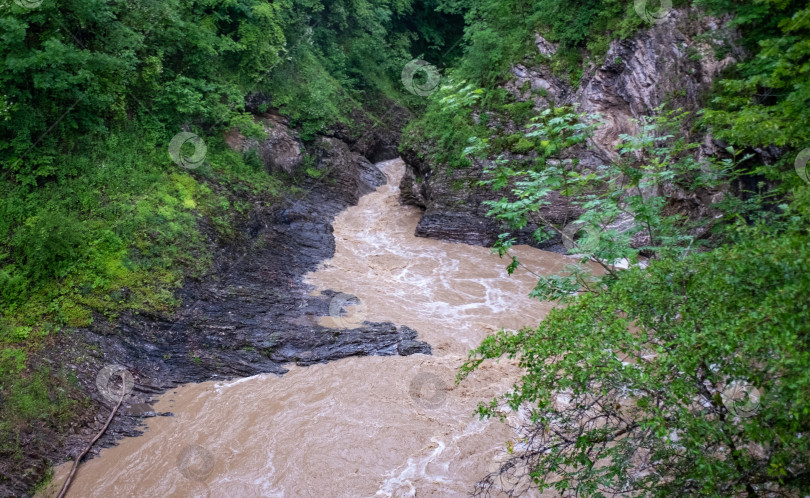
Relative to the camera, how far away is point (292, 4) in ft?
62.4

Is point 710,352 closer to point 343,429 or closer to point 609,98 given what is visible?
point 343,429

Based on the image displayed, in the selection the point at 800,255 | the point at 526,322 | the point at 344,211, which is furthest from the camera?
the point at 344,211

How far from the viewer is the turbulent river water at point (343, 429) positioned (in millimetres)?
6449

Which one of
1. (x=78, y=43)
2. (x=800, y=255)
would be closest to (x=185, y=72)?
(x=78, y=43)

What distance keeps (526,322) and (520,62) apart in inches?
392

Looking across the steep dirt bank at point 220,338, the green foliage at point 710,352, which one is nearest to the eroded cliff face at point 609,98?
the steep dirt bank at point 220,338

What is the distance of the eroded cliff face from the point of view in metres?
11.3

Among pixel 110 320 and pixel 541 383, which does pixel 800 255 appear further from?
pixel 110 320

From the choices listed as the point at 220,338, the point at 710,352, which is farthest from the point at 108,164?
the point at 710,352

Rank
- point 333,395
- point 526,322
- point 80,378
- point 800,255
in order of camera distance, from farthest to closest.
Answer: point 526,322
point 333,395
point 80,378
point 800,255

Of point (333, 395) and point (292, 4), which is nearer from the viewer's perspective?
point (333, 395)

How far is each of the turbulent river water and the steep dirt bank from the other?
0.31m

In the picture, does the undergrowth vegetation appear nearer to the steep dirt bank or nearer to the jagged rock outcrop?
the steep dirt bank

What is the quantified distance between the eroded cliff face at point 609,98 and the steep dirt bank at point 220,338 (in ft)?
14.6
